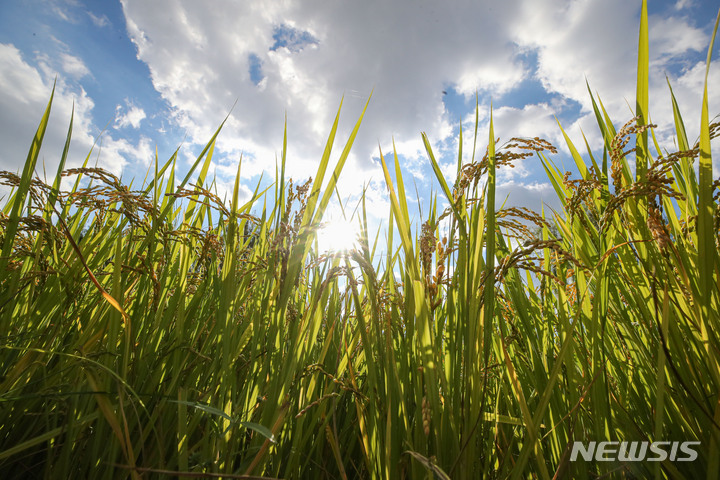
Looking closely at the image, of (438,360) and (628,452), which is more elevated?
(438,360)

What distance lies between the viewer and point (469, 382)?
0.90 meters

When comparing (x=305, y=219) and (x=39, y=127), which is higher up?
(x=39, y=127)

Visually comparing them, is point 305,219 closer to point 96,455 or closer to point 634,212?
point 96,455

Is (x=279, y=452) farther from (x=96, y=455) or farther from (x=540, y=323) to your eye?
(x=540, y=323)

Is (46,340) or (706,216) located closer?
(706,216)

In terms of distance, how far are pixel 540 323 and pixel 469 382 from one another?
74 cm

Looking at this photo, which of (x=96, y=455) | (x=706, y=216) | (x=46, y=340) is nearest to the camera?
(x=706, y=216)

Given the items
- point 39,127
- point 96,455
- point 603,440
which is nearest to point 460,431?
point 603,440

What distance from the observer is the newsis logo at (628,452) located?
0.95 meters

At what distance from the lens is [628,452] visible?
0.99 metres

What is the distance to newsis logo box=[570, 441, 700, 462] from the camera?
3.12 feet

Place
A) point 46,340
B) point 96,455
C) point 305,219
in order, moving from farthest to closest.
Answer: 1. point 46,340
2. point 305,219
3. point 96,455

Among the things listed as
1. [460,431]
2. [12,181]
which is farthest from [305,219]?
[12,181]

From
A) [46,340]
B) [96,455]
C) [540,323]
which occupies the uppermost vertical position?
[540,323]
